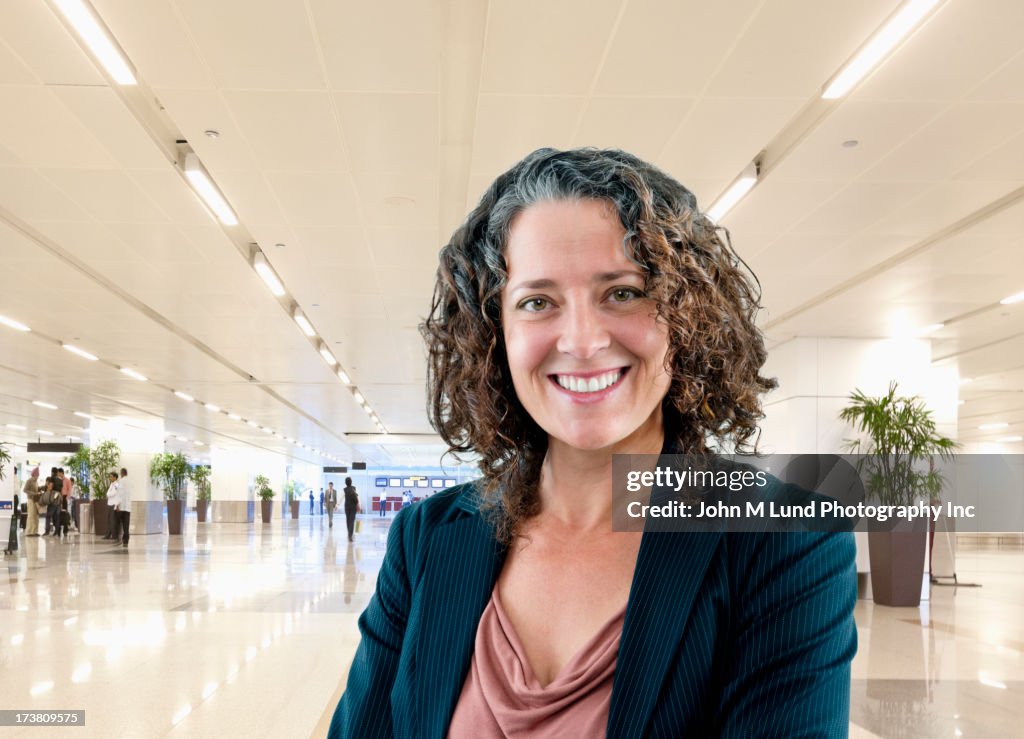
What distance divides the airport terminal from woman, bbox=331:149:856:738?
0.6 inches

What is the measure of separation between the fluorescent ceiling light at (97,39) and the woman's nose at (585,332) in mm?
4293

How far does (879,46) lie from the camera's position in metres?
4.51

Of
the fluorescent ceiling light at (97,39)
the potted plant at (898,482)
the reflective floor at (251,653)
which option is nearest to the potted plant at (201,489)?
the reflective floor at (251,653)

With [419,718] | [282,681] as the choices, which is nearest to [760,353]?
[419,718]

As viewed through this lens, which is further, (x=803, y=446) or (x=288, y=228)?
A: (x=803, y=446)

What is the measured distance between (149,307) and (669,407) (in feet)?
37.5

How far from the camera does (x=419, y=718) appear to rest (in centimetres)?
100

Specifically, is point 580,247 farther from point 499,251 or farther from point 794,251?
point 794,251

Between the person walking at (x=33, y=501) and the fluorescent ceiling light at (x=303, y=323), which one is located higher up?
the fluorescent ceiling light at (x=303, y=323)

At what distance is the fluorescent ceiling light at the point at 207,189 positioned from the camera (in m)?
6.32

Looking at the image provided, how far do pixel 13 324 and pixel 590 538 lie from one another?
527 inches

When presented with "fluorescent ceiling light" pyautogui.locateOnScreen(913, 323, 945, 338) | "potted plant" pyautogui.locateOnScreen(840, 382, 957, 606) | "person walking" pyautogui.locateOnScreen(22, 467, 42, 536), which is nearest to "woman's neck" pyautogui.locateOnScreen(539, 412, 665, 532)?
"potted plant" pyautogui.locateOnScreen(840, 382, 957, 606)

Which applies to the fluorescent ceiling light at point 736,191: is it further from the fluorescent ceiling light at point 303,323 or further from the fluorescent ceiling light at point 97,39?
the fluorescent ceiling light at point 303,323

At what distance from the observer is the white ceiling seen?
14.5 ft
